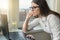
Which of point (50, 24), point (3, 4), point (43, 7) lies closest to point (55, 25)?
point (50, 24)

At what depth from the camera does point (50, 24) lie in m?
1.38

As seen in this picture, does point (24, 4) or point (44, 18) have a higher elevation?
point (24, 4)

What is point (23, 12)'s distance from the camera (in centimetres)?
142

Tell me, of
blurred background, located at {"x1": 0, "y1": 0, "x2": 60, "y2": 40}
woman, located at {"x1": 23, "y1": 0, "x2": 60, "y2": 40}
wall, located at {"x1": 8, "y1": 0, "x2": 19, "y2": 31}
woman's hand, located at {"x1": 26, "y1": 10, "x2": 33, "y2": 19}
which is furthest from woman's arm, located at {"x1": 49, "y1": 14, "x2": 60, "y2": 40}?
wall, located at {"x1": 8, "y1": 0, "x2": 19, "y2": 31}

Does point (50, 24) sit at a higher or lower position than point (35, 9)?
lower

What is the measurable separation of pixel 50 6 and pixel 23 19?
34cm

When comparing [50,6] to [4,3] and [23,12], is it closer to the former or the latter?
[23,12]

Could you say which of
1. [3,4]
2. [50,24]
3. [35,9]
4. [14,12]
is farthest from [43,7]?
[3,4]

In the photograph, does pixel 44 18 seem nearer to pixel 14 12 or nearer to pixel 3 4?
pixel 14 12

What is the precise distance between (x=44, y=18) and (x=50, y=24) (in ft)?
0.31

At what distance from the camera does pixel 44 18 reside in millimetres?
1405

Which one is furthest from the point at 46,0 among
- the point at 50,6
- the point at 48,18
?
the point at 48,18

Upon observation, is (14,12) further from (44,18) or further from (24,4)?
(44,18)

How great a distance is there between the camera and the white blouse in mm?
1365
